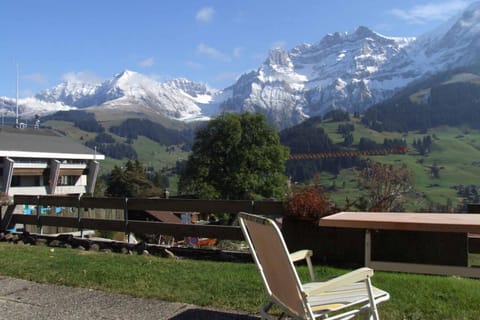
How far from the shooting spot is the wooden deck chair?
301 centimetres

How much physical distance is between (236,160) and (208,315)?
4846 centimetres

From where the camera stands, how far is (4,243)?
9.50 metres

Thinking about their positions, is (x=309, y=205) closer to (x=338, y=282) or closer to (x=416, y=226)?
(x=416, y=226)

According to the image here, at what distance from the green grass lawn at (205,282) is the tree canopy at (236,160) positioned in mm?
41941

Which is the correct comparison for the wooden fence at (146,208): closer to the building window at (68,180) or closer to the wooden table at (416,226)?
the wooden table at (416,226)

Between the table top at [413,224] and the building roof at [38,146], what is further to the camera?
the building roof at [38,146]

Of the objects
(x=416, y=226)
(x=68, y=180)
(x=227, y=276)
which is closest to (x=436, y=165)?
(x=68, y=180)

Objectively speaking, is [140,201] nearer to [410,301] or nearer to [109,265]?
[109,265]

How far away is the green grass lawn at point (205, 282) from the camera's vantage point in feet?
14.6

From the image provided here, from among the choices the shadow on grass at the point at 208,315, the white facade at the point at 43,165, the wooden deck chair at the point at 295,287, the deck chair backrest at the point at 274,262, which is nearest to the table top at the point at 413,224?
the shadow on grass at the point at 208,315

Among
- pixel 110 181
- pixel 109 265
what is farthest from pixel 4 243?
pixel 110 181

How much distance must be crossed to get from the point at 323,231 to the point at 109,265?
110 inches

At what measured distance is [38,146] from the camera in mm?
54750

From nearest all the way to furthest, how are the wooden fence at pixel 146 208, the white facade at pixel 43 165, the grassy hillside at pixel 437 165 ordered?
the wooden fence at pixel 146 208, the white facade at pixel 43 165, the grassy hillside at pixel 437 165
